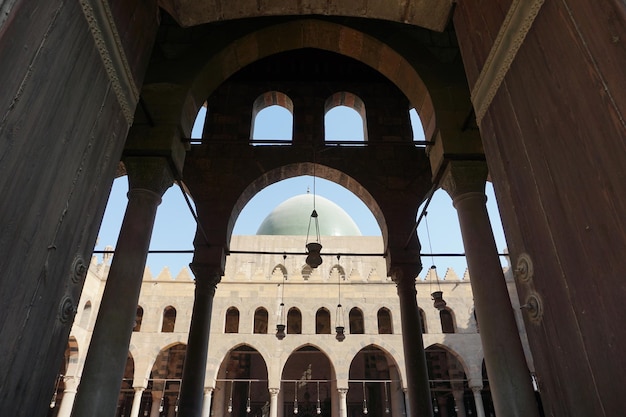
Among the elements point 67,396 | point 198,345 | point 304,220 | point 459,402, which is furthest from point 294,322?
point 198,345

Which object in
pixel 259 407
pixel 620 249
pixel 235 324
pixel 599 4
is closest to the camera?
pixel 620 249

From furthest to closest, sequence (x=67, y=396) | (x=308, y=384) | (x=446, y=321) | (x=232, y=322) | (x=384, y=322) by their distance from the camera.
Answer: (x=308, y=384), (x=384, y=322), (x=232, y=322), (x=446, y=321), (x=67, y=396)

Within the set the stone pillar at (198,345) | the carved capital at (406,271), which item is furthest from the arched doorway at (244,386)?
the carved capital at (406,271)

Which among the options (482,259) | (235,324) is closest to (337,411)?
(235,324)

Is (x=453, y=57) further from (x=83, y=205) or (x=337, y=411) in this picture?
(x=337, y=411)

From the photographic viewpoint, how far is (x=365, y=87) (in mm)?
9469

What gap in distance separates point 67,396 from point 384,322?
586 inches

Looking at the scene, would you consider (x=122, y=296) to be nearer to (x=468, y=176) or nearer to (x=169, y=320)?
(x=468, y=176)

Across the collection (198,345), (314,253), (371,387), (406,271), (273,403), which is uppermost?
(314,253)

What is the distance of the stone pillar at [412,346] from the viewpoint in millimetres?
7715

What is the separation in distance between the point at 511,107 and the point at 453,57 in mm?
3750

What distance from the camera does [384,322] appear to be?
2197 cm

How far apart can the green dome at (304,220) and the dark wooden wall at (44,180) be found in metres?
22.1

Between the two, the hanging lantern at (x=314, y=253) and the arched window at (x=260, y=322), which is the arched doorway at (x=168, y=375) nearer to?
the arched window at (x=260, y=322)
